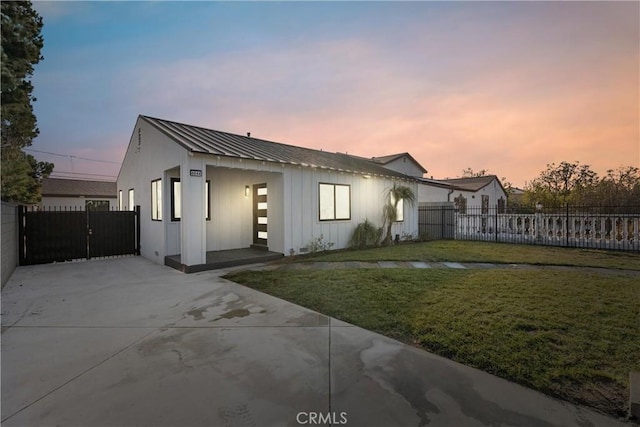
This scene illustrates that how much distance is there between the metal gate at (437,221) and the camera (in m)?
14.4

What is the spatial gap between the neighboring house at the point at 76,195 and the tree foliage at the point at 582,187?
106 ft

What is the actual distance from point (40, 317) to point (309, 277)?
426 cm

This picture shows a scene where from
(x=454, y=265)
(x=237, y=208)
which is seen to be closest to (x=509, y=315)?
(x=454, y=265)

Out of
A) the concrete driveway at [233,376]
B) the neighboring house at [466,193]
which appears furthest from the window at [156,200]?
the neighboring house at [466,193]

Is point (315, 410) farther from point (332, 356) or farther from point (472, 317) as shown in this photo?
point (472, 317)

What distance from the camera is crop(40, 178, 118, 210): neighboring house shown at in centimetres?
2558

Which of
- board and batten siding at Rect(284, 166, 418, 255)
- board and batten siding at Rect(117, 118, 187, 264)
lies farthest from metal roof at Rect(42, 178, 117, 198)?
board and batten siding at Rect(284, 166, 418, 255)

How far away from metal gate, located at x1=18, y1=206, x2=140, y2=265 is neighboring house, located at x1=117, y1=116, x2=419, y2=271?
600 millimetres

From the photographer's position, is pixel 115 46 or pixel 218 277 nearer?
pixel 218 277

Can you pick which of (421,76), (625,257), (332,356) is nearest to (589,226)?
(625,257)

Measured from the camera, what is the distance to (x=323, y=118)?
1392 cm

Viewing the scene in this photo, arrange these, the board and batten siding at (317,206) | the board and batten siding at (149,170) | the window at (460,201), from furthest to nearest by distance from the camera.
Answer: the window at (460,201) → the board and batten siding at (317,206) → the board and batten siding at (149,170)

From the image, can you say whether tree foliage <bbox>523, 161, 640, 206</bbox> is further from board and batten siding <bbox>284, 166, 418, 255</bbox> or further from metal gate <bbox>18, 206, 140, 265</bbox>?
metal gate <bbox>18, 206, 140, 265</bbox>

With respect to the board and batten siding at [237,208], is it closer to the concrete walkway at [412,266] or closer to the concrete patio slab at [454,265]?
the concrete walkway at [412,266]
